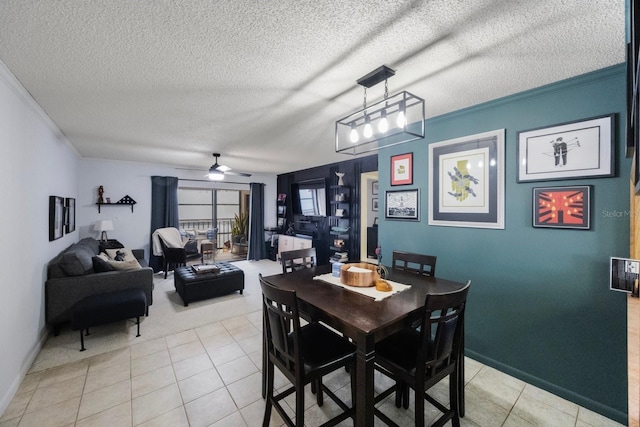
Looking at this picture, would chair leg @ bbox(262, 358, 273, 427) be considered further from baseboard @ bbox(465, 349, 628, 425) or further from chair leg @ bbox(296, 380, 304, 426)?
baseboard @ bbox(465, 349, 628, 425)

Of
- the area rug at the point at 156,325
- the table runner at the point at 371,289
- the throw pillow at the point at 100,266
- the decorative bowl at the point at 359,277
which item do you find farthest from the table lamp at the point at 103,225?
the decorative bowl at the point at 359,277

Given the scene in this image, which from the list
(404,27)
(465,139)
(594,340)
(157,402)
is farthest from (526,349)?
(157,402)

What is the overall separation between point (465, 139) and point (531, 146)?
541 millimetres

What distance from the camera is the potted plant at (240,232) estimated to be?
7.72 m

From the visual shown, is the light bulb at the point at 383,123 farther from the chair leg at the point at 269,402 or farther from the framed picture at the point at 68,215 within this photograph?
the framed picture at the point at 68,215

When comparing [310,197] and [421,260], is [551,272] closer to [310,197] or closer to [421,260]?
[421,260]

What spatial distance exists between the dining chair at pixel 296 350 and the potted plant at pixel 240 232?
6.21m

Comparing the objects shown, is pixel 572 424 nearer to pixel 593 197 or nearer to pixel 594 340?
pixel 594 340

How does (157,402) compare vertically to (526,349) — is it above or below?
below

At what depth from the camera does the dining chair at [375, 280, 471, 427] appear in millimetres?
1397

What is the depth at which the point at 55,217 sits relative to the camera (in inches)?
127

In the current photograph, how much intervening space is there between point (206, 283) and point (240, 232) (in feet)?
Result: 13.1

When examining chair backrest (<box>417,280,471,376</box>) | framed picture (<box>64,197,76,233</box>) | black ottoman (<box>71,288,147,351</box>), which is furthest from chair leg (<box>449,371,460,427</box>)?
framed picture (<box>64,197,76,233</box>)

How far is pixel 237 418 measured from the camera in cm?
179
